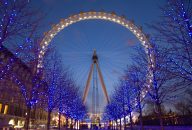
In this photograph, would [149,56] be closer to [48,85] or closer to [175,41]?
[175,41]

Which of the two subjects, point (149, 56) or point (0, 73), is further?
point (149, 56)

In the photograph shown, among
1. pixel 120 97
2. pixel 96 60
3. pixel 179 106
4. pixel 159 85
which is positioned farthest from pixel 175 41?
pixel 179 106

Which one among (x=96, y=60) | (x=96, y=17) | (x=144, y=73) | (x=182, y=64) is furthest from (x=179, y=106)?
(x=182, y=64)

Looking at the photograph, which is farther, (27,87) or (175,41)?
(27,87)

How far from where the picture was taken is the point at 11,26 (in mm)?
15180

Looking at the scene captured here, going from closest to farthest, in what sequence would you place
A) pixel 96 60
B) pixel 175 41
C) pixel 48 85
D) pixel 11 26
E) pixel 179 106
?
1. pixel 175 41
2. pixel 11 26
3. pixel 48 85
4. pixel 96 60
5. pixel 179 106

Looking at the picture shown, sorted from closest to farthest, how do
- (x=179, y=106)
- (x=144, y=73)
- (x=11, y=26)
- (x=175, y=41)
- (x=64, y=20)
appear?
(x=175, y=41) < (x=11, y=26) < (x=144, y=73) < (x=64, y=20) < (x=179, y=106)

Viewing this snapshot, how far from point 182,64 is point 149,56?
880 cm

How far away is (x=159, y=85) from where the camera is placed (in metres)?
22.3

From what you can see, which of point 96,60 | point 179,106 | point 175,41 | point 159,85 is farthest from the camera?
point 179,106

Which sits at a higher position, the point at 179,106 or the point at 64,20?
the point at 64,20

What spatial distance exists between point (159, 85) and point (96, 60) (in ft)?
119

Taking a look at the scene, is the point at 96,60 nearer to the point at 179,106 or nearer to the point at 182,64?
the point at 179,106

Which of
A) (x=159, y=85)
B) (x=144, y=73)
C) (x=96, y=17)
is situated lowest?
(x=159, y=85)
